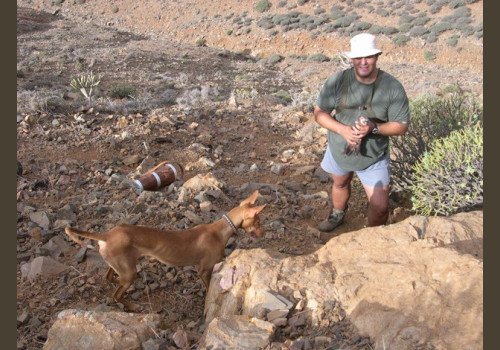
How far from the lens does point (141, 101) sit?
10.8 m

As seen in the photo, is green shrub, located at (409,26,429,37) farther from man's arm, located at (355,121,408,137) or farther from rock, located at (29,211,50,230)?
rock, located at (29,211,50,230)

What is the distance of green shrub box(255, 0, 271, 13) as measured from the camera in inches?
1171

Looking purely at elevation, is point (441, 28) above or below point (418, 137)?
above

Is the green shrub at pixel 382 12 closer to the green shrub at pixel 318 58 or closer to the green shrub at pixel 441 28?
the green shrub at pixel 441 28

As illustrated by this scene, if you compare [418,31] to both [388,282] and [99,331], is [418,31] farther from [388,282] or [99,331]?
[99,331]

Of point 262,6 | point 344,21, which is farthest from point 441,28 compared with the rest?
point 262,6

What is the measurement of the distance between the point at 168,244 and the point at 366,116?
2.24 metres

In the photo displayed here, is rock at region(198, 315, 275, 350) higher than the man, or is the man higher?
the man

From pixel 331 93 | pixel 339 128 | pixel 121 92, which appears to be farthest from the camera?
pixel 121 92

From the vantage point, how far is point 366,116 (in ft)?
14.0

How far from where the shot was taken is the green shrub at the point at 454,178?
4629mm

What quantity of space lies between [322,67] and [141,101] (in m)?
Result: 11.2

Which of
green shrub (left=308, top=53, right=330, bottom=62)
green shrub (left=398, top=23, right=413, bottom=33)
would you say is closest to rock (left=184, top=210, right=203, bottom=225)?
green shrub (left=308, top=53, right=330, bottom=62)

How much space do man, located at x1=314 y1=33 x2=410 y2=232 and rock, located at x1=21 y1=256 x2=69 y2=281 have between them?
291cm
